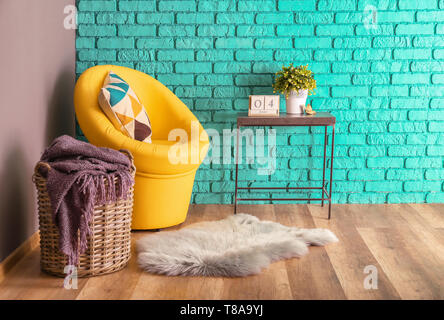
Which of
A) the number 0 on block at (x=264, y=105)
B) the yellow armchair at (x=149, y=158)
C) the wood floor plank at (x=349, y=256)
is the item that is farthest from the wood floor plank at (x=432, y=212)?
the yellow armchair at (x=149, y=158)

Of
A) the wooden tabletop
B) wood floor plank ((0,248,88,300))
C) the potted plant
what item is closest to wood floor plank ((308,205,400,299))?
the wooden tabletop

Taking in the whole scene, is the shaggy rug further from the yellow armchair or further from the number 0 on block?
the number 0 on block

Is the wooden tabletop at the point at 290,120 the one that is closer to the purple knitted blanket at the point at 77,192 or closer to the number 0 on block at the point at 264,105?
the number 0 on block at the point at 264,105

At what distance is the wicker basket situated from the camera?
238cm

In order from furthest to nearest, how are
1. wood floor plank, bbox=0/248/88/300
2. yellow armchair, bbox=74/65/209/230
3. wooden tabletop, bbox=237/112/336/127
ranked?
wooden tabletop, bbox=237/112/336/127
yellow armchair, bbox=74/65/209/230
wood floor plank, bbox=0/248/88/300

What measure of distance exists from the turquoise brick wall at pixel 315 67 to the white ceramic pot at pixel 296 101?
0.21 m

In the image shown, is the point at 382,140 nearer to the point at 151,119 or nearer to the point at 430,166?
the point at 430,166

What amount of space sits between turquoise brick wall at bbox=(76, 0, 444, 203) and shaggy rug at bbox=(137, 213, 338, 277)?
76 cm

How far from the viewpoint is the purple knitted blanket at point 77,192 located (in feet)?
Result: 7.52

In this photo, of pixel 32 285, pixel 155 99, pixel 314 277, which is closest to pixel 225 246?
pixel 314 277

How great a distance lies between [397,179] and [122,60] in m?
2.12

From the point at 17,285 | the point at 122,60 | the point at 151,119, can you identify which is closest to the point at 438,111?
the point at 151,119

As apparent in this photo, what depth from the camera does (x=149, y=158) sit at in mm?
2896

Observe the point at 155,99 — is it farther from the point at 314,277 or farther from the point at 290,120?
the point at 314,277
